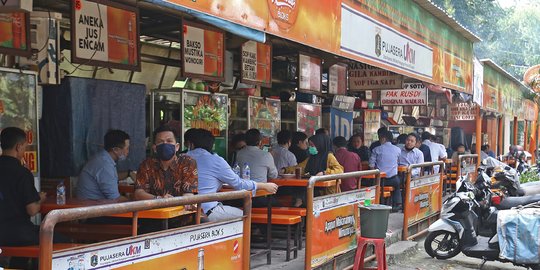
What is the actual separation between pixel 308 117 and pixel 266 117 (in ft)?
6.50

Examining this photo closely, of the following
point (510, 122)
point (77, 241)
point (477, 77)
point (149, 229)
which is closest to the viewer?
point (149, 229)

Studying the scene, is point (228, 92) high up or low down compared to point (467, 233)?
up

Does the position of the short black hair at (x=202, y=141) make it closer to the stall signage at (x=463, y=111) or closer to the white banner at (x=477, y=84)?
the white banner at (x=477, y=84)

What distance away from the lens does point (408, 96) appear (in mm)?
14953

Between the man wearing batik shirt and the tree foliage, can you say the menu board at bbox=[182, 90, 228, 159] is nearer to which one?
the man wearing batik shirt

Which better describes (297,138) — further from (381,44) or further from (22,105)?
(22,105)

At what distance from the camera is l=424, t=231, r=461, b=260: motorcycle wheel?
848 centimetres

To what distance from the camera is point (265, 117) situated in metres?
11.0

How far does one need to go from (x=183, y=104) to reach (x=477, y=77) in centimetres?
923

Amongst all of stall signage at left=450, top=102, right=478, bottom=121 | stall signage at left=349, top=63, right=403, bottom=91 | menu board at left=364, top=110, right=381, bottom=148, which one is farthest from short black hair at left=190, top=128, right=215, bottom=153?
stall signage at left=450, top=102, right=478, bottom=121

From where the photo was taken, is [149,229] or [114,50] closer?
[149,229]

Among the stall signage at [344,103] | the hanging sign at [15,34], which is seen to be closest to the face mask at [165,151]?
the hanging sign at [15,34]

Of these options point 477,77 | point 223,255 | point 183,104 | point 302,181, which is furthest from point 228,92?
point 477,77

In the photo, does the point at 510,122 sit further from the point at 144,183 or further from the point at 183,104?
the point at 144,183
